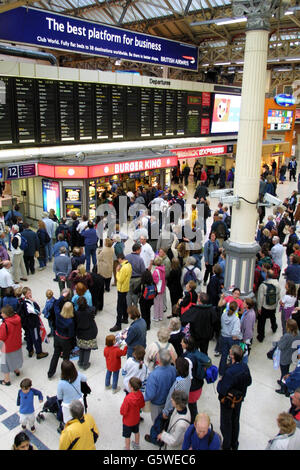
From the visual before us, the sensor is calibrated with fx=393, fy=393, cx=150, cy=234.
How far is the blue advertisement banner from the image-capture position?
29.1 feet

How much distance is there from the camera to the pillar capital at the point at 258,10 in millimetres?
6767

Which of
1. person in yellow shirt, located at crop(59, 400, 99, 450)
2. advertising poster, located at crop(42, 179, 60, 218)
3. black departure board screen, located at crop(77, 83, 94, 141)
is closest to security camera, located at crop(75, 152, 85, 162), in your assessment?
black departure board screen, located at crop(77, 83, 94, 141)

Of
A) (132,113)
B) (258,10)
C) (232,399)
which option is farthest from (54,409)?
(132,113)

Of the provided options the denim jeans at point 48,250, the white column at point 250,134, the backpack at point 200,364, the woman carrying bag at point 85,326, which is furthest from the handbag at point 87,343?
the denim jeans at point 48,250

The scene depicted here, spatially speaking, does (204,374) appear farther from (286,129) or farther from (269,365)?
(286,129)

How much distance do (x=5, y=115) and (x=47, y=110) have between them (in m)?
1.50

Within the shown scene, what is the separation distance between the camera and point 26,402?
15.5ft

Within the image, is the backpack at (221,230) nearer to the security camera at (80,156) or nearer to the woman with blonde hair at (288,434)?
the security camera at (80,156)

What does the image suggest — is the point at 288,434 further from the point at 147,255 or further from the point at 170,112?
the point at 170,112

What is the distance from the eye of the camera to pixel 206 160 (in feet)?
80.2

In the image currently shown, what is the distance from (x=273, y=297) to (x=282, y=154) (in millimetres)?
20891

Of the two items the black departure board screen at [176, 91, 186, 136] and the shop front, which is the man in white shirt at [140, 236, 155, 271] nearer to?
the shop front

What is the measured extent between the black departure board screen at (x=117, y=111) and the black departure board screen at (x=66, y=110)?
6.33 feet

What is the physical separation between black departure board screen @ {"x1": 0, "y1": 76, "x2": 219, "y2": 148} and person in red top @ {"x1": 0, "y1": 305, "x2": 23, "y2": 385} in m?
6.87
